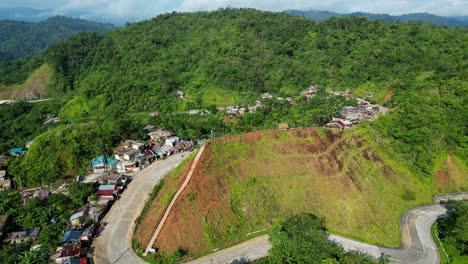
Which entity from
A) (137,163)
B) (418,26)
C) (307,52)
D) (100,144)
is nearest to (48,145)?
(100,144)

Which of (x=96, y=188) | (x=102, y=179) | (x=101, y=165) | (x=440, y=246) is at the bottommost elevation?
(x=440, y=246)

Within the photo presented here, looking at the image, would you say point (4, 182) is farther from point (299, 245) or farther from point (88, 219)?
point (299, 245)

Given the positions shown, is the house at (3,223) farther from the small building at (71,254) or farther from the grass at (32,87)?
the grass at (32,87)

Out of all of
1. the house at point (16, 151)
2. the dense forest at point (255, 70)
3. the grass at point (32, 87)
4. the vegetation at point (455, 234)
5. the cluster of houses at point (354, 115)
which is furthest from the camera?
the grass at point (32, 87)

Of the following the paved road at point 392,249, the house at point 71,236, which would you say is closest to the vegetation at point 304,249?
the paved road at point 392,249

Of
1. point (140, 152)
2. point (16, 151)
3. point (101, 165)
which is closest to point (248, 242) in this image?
point (140, 152)
